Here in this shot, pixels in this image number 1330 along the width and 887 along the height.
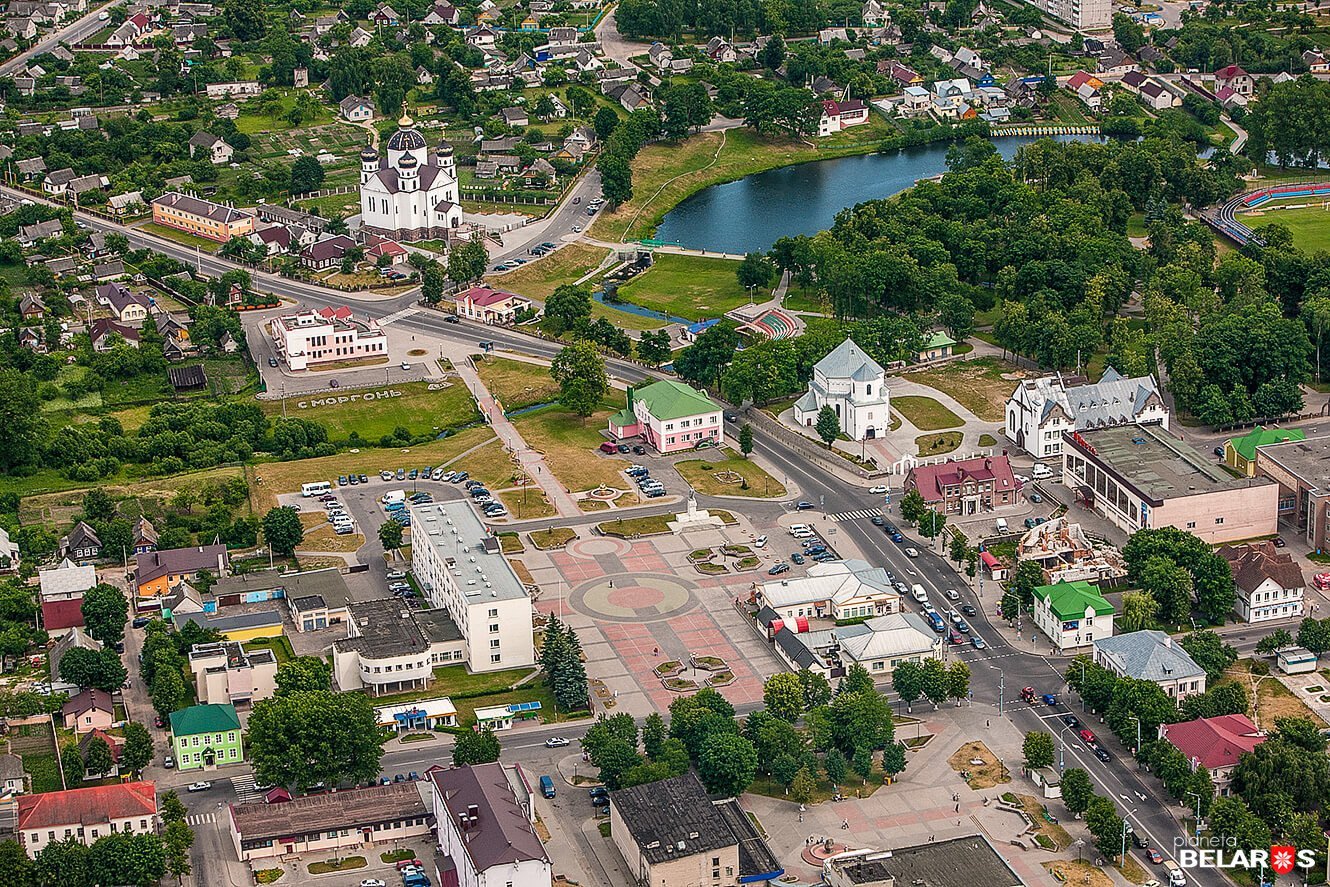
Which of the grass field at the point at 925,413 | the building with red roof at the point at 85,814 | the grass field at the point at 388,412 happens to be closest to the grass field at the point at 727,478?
the grass field at the point at 925,413

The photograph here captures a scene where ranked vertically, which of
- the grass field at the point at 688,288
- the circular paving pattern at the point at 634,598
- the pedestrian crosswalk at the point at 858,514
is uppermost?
the circular paving pattern at the point at 634,598

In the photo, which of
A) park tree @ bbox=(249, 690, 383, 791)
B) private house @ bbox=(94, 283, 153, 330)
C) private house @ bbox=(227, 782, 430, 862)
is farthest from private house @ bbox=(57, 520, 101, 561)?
private house @ bbox=(94, 283, 153, 330)

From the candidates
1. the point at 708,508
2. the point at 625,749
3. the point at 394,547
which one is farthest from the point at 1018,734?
the point at 394,547

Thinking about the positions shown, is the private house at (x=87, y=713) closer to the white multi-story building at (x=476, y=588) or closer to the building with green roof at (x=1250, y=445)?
the white multi-story building at (x=476, y=588)

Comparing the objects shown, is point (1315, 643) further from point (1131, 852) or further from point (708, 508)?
point (708, 508)

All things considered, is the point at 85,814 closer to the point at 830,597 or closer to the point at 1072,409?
the point at 830,597

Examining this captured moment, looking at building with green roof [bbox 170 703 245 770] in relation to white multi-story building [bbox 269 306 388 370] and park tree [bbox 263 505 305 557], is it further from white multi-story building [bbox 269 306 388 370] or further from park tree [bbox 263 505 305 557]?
white multi-story building [bbox 269 306 388 370]

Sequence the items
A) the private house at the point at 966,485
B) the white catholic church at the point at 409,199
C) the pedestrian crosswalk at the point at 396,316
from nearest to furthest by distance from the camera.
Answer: the private house at the point at 966,485 → the pedestrian crosswalk at the point at 396,316 → the white catholic church at the point at 409,199
